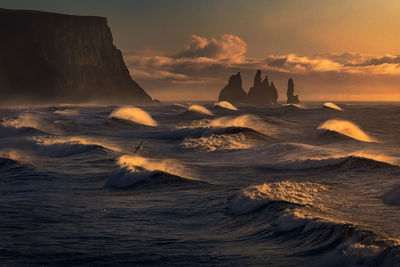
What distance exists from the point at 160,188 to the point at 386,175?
6.56 metres

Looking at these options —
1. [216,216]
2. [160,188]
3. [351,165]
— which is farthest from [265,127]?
[216,216]

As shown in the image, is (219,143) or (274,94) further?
(274,94)

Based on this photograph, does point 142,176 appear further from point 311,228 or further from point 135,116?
point 135,116

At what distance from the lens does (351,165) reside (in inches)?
591

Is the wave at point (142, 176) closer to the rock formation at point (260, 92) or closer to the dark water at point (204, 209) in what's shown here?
the dark water at point (204, 209)

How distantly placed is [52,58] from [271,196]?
135575 mm

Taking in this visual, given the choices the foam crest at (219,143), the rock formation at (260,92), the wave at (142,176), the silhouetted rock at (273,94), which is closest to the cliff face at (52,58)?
the rock formation at (260,92)

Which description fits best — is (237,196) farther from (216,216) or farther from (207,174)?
(207,174)

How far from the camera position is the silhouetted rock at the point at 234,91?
188000mm

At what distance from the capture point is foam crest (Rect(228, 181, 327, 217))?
32.0 feet

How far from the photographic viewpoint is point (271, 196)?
33.1 feet

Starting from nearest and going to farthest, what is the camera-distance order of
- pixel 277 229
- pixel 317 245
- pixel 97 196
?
1. pixel 317 245
2. pixel 277 229
3. pixel 97 196

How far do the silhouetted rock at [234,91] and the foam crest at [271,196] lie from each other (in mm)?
177553

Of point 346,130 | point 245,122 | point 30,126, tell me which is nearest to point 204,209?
point 346,130
